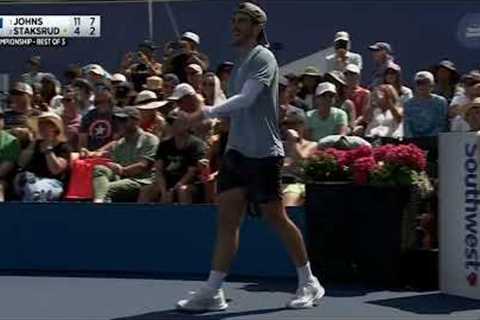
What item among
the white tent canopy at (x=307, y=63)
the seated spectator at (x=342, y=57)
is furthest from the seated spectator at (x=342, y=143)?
the white tent canopy at (x=307, y=63)

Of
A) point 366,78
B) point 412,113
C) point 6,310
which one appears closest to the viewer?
point 6,310

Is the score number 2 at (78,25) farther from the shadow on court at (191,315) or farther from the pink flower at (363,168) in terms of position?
the shadow on court at (191,315)

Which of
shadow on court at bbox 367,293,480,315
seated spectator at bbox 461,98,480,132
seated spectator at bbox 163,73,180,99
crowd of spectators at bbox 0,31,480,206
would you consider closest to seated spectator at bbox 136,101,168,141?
crowd of spectators at bbox 0,31,480,206

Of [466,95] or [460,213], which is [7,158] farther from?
[466,95]

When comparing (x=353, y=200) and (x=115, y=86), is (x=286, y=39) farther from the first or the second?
(x=353, y=200)

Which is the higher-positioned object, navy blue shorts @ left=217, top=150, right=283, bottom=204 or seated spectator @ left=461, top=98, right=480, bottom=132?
seated spectator @ left=461, top=98, right=480, bottom=132

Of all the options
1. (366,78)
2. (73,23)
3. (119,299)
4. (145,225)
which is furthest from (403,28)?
(119,299)

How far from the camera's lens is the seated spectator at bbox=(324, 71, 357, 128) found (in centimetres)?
1081

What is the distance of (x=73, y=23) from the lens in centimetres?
1755

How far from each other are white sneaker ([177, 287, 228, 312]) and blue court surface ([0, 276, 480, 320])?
6 cm

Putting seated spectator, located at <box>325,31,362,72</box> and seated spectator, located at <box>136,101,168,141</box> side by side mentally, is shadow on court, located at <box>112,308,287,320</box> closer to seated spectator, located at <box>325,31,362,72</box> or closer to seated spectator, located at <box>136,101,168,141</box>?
Result: seated spectator, located at <box>136,101,168,141</box>

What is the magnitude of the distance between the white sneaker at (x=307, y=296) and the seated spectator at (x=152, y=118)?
120 inches

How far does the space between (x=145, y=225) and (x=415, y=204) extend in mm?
1983

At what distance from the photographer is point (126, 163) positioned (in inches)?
370
